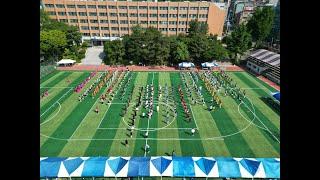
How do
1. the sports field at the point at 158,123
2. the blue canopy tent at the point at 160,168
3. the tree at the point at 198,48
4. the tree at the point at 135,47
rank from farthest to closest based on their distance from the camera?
1. the tree at the point at 135,47
2. the tree at the point at 198,48
3. the sports field at the point at 158,123
4. the blue canopy tent at the point at 160,168

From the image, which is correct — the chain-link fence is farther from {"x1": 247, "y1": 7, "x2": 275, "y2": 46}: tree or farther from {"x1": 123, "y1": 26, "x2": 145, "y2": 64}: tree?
{"x1": 247, "y1": 7, "x2": 275, "y2": 46}: tree

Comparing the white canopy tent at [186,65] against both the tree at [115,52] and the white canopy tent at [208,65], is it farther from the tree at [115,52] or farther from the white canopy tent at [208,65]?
the tree at [115,52]

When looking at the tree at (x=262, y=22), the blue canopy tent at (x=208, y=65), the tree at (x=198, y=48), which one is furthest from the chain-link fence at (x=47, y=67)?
the tree at (x=262, y=22)

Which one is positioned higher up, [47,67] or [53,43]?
[53,43]

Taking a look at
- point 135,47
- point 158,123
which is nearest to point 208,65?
point 135,47

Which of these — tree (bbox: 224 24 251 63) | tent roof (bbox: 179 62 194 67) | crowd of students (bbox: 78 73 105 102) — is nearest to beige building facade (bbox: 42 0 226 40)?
tree (bbox: 224 24 251 63)

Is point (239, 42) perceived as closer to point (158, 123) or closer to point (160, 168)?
point (158, 123)
